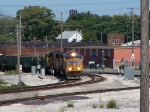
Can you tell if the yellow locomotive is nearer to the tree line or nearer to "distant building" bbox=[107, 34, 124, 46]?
the tree line

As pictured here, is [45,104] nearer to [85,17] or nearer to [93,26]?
[93,26]

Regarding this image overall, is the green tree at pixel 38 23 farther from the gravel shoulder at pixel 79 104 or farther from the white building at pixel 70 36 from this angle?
the gravel shoulder at pixel 79 104

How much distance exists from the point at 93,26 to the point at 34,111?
5424 inches

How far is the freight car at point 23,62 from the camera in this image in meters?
68.9

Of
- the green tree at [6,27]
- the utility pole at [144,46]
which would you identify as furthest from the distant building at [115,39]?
the utility pole at [144,46]

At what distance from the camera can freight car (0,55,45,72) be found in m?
68.9

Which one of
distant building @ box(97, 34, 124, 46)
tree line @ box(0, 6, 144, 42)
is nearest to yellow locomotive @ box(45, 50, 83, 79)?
tree line @ box(0, 6, 144, 42)

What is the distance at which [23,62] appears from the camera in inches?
2785

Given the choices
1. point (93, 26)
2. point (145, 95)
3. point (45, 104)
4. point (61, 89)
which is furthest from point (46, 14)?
point (145, 95)

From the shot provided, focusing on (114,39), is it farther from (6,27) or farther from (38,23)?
(6,27)

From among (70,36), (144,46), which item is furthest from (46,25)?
(144,46)

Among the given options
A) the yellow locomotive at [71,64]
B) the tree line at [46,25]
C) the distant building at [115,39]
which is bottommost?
the yellow locomotive at [71,64]

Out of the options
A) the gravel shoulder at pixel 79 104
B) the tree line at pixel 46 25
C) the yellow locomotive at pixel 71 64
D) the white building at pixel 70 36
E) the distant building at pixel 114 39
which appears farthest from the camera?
the white building at pixel 70 36

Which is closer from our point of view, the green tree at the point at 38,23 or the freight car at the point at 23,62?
the freight car at the point at 23,62
